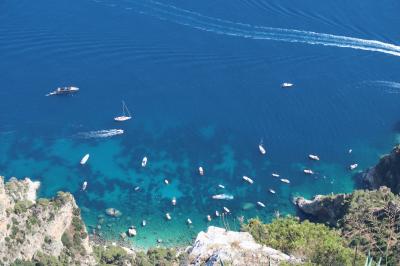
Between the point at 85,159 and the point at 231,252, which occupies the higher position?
the point at 231,252

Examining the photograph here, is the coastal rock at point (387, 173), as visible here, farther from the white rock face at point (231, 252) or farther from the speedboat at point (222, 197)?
the white rock face at point (231, 252)

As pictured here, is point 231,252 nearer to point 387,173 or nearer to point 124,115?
point 387,173

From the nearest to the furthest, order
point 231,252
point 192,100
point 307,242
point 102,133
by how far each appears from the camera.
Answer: point 231,252, point 307,242, point 102,133, point 192,100

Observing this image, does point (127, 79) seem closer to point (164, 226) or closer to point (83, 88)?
point (83, 88)

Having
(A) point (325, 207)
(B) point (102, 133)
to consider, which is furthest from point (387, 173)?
(B) point (102, 133)

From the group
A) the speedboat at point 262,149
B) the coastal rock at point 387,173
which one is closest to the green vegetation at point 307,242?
the coastal rock at point 387,173

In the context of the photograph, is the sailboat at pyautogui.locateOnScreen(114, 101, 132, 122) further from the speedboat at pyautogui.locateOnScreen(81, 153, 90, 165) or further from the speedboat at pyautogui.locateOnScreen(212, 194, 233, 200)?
the speedboat at pyautogui.locateOnScreen(212, 194, 233, 200)
